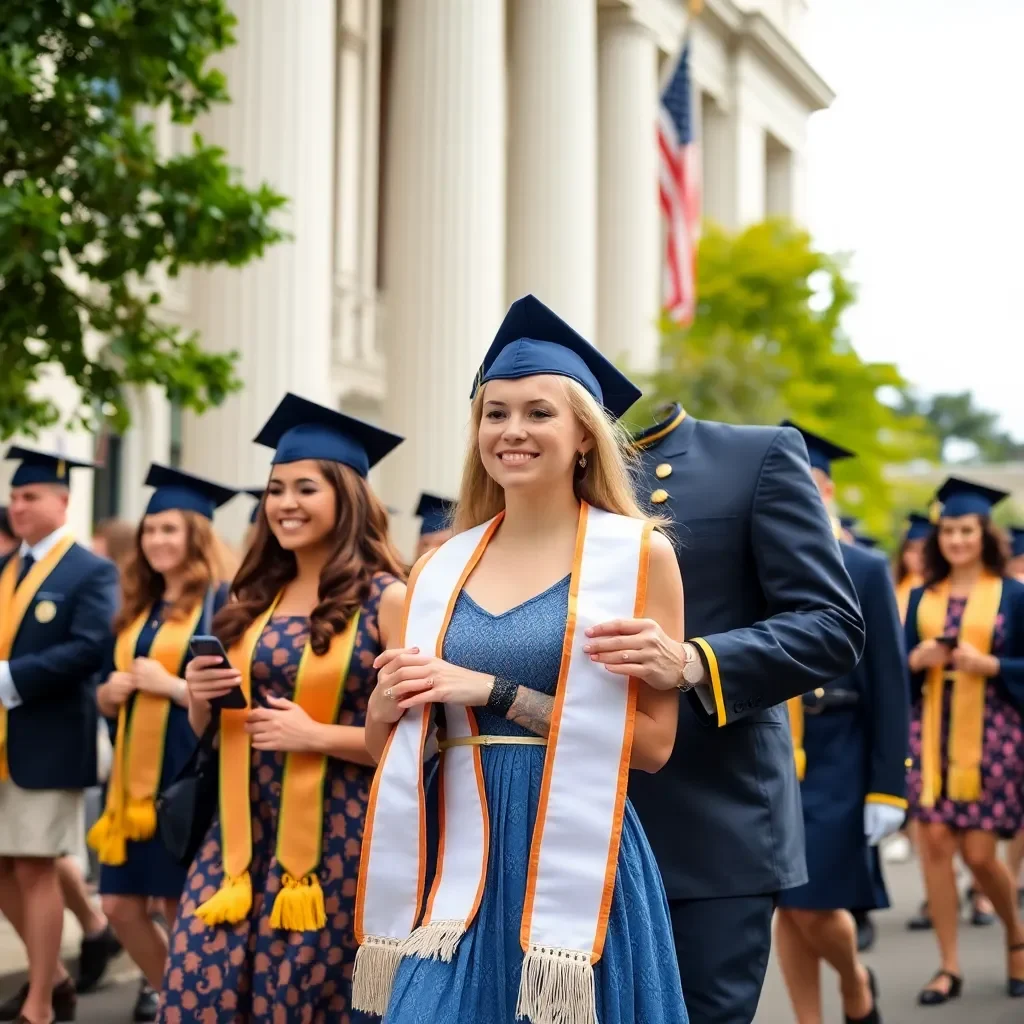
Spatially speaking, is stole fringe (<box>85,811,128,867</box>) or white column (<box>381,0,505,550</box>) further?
white column (<box>381,0,505,550</box>)

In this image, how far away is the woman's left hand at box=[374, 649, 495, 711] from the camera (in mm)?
3355

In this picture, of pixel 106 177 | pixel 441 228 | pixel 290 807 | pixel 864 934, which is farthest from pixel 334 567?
pixel 441 228

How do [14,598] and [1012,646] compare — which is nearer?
[14,598]

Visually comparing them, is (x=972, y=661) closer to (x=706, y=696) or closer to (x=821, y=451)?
(x=821, y=451)

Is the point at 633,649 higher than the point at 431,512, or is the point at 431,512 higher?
the point at 431,512

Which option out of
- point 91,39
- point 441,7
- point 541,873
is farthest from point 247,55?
point 541,873

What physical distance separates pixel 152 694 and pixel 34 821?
869 mm

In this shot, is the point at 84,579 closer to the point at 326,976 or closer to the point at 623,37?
the point at 326,976

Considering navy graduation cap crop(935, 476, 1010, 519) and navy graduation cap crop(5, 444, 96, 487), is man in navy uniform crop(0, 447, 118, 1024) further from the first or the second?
navy graduation cap crop(935, 476, 1010, 519)

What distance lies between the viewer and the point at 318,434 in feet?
17.1

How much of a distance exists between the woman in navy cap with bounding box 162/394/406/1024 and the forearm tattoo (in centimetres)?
147

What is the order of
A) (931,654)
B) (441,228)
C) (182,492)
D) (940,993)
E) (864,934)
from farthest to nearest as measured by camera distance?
(441,228)
(864,934)
(931,654)
(940,993)
(182,492)

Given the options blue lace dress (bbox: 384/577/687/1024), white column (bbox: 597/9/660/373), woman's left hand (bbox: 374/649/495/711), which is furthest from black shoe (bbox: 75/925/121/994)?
white column (bbox: 597/9/660/373)

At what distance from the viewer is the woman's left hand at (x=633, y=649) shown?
3.27 metres
